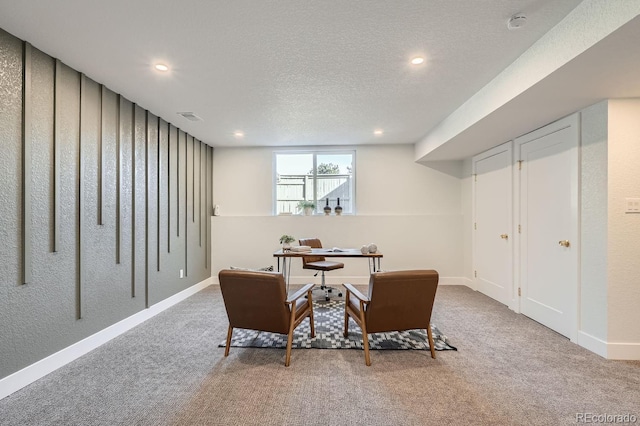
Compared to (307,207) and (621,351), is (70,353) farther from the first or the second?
(621,351)

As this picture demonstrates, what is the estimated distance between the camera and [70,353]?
7.92ft

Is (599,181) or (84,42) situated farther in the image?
(599,181)

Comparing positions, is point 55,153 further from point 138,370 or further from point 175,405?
point 175,405

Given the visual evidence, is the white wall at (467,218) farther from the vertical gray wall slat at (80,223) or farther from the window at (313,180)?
the vertical gray wall slat at (80,223)

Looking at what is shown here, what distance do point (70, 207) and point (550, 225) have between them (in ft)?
16.4

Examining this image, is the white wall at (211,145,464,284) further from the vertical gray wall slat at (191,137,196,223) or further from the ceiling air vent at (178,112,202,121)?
the ceiling air vent at (178,112,202,121)

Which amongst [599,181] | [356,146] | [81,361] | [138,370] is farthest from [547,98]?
[81,361]

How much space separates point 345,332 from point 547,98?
9.65 feet

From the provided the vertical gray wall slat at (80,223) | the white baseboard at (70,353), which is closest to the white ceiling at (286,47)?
the vertical gray wall slat at (80,223)

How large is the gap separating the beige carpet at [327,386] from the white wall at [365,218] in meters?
2.43

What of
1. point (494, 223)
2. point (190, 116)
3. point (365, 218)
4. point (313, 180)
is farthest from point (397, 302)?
point (313, 180)

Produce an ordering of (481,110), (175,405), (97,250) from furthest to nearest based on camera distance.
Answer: (481,110) < (97,250) < (175,405)

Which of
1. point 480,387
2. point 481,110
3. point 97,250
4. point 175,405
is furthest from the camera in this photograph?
point 481,110

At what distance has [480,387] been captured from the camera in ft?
6.63
